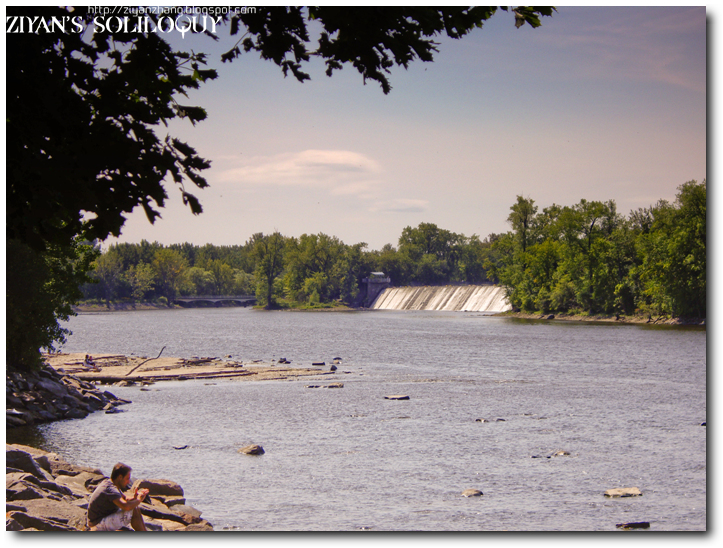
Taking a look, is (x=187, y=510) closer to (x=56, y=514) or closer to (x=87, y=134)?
(x=56, y=514)

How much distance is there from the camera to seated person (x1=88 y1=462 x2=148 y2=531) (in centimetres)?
832

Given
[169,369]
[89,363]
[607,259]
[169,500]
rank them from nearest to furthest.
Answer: [169,500], [89,363], [169,369], [607,259]

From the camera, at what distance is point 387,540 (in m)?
7.59

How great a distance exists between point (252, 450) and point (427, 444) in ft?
14.2

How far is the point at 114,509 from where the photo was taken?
8391mm

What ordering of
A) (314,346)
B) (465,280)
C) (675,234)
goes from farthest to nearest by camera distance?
(465,280)
(675,234)
(314,346)

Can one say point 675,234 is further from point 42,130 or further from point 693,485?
point 42,130

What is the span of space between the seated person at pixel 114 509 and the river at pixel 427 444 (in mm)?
3278

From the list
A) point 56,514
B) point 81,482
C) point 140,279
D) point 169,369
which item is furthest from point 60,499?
point 140,279

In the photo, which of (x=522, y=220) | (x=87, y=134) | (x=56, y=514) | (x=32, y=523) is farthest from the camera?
(x=522, y=220)

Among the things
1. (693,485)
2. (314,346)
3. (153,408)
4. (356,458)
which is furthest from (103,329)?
(693,485)

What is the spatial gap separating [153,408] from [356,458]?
9746mm

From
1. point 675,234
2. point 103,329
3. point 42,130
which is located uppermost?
point 675,234

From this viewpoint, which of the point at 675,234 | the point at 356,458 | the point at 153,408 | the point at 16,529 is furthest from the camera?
the point at 675,234
